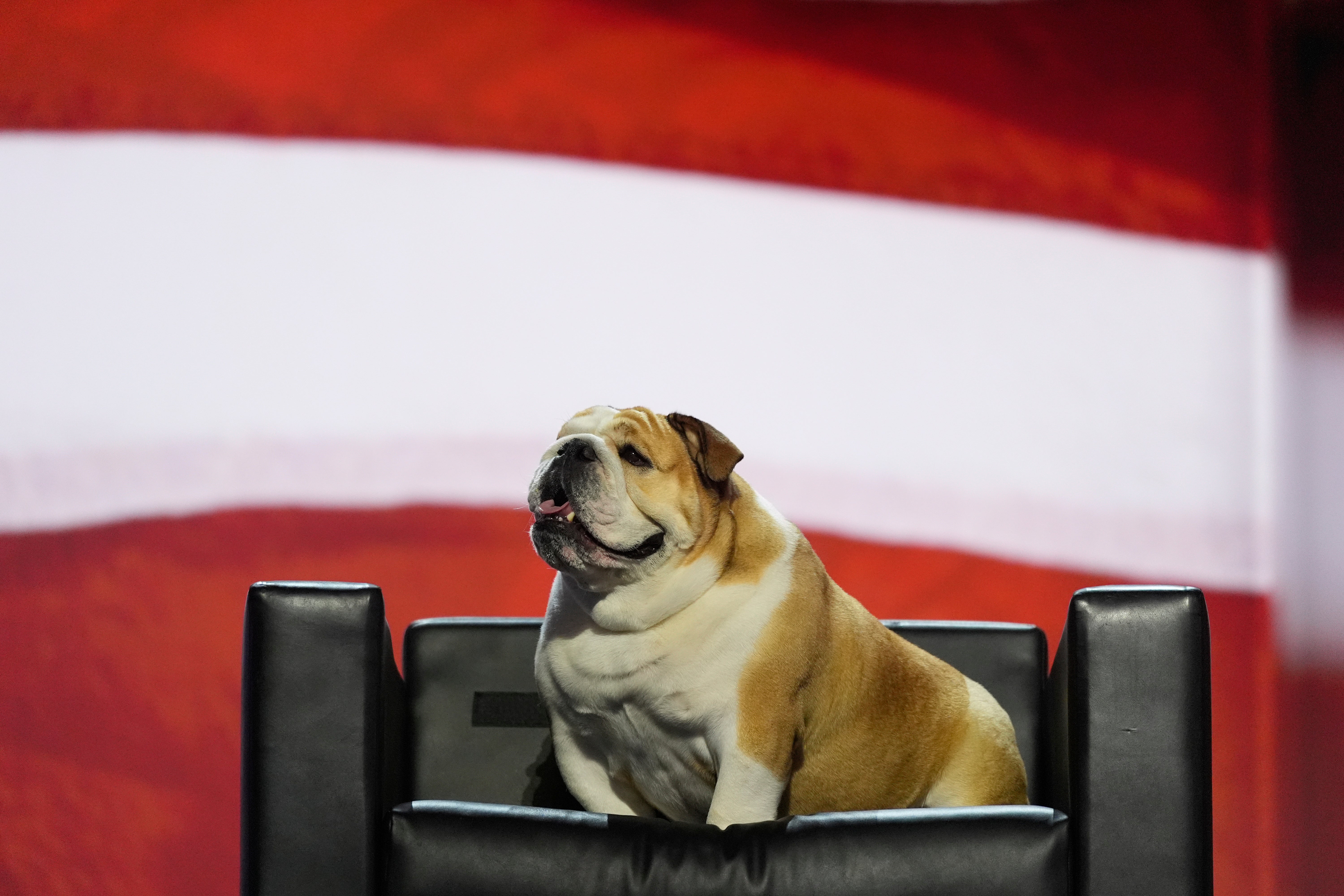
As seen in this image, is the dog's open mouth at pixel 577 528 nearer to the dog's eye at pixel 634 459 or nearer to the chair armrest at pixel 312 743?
the dog's eye at pixel 634 459

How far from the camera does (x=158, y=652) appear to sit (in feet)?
10.1

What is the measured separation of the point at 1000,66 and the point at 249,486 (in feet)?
7.08

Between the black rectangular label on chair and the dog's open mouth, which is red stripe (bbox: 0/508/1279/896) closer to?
the black rectangular label on chair

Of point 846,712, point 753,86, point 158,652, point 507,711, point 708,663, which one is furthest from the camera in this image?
point 753,86

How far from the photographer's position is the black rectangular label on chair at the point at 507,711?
206 centimetres

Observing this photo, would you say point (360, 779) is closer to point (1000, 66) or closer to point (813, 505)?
point (813, 505)

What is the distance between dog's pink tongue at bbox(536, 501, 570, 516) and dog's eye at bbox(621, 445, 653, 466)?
10cm

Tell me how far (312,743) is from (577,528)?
1.39 ft

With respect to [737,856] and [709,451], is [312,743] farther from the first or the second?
[709,451]

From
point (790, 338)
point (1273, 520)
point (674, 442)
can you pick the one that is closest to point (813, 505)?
point (790, 338)

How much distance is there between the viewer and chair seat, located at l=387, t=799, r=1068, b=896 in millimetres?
1499

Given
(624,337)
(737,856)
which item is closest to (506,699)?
(737,856)

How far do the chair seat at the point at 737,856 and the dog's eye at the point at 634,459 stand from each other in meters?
0.47

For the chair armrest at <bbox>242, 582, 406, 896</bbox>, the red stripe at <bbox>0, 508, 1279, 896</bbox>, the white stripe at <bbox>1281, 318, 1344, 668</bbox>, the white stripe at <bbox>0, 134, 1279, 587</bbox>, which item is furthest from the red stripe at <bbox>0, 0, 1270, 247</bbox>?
the chair armrest at <bbox>242, 582, 406, 896</bbox>
